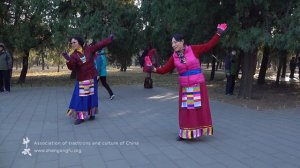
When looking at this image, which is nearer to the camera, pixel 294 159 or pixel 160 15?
pixel 294 159

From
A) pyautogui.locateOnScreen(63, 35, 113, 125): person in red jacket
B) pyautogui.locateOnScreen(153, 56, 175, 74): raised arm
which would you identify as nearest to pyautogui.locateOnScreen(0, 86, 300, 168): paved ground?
pyautogui.locateOnScreen(63, 35, 113, 125): person in red jacket

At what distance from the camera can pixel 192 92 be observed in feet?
21.3

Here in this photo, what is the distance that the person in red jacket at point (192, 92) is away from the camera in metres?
6.46

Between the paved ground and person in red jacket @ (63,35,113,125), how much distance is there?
0.32 metres

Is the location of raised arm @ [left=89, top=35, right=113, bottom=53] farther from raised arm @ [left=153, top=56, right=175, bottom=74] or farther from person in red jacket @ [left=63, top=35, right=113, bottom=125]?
raised arm @ [left=153, top=56, right=175, bottom=74]

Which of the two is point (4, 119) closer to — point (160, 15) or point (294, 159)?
point (294, 159)

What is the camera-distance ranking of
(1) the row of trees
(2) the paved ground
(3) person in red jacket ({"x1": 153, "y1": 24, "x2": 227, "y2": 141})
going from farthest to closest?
(1) the row of trees < (3) person in red jacket ({"x1": 153, "y1": 24, "x2": 227, "y2": 141}) < (2) the paved ground

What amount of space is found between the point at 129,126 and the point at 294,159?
3.57 meters

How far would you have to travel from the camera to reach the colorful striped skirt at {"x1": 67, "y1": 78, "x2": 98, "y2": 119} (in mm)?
8156

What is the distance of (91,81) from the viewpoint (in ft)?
27.1

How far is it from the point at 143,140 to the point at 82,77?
2.30 m

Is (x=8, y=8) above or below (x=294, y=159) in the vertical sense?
above

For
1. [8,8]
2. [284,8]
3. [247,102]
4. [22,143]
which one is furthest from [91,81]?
[8,8]

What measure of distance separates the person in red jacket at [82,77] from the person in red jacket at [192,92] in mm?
2090
